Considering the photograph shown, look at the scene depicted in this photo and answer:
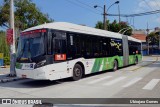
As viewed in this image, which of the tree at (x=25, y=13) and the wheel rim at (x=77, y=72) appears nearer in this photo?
the wheel rim at (x=77, y=72)

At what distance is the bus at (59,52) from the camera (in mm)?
12195

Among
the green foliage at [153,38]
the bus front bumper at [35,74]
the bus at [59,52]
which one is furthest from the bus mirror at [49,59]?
the green foliage at [153,38]

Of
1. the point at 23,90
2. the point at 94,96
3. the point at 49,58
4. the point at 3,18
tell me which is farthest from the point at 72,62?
the point at 3,18

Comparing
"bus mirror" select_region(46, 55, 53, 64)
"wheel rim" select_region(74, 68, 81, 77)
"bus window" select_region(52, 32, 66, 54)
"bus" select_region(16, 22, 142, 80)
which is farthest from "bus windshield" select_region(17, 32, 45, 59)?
"wheel rim" select_region(74, 68, 81, 77)

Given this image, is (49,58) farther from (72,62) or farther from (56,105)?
(56,105)

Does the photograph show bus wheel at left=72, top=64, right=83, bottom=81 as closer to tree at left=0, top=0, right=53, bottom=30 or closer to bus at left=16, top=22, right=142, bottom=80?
bus at left=16, top=22, right=142, bottom=80

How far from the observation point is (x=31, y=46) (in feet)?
41.2

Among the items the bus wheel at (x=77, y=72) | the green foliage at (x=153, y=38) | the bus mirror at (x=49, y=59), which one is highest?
the green foliage at (x=153, y=38)

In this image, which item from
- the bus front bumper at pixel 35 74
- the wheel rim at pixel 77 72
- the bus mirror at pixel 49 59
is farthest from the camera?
the wheel rim at pixel 77 72

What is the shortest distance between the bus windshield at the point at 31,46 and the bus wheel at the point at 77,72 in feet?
8.79

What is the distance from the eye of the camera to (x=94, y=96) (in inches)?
384

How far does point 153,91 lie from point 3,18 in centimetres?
3521

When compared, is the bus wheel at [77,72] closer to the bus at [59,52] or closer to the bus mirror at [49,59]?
the bus at [59,52]

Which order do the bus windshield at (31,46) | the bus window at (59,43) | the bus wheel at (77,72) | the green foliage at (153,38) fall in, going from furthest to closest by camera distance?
the green foliage at (153,38)
the bus wheel at (77,72)
the bus window at (59,43)
the bus windshield at (31,46)
